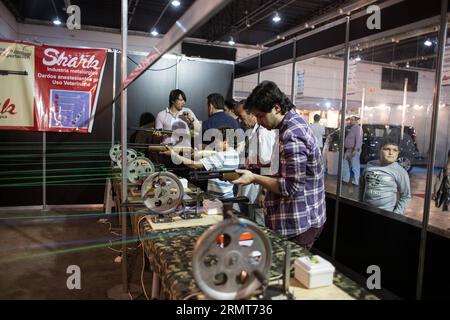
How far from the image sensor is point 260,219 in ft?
11.5

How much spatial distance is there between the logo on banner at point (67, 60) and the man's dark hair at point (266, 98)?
4.33 metres

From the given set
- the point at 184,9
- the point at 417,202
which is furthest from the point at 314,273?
the point at 184,9

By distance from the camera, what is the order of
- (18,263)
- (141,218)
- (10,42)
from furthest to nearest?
1. (10,42)
2. (18,263)
3. (141,218)

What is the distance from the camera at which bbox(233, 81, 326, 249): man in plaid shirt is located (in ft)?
5.76

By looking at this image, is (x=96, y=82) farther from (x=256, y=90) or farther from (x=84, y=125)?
(x=256, y=90)

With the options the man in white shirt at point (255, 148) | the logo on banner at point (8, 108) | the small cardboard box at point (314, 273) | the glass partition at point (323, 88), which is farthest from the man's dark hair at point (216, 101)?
the glass partition at point (323, 88)

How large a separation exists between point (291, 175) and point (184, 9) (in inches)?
284

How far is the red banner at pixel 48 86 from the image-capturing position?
194 inches

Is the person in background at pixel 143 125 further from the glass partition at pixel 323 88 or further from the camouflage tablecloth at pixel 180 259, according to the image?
the glass partition at pixel 323 88

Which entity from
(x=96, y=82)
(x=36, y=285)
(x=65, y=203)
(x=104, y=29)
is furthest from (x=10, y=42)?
(x=104, y=29)

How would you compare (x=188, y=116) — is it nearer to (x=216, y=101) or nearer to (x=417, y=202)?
(x=216, y=101)

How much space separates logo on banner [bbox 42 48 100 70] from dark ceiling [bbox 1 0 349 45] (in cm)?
280

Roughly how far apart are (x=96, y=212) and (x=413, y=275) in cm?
464

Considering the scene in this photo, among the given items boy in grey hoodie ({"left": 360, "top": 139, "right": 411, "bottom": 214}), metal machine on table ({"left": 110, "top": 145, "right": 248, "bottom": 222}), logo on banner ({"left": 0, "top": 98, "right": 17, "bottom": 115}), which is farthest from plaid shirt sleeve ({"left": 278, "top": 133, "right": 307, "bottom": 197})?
logo on banner ({"left": 0, "top": 98, "right": 17, "bottom": 115})
